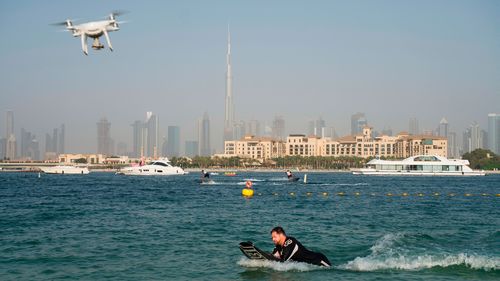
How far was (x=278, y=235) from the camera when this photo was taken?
20266mm

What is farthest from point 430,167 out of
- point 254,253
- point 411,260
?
point 254,253

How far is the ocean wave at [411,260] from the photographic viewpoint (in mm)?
22188

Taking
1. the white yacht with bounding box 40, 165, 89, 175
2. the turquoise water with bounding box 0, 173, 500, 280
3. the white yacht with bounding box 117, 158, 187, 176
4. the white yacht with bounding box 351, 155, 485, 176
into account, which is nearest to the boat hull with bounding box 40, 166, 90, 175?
the white yacht with bounding box 40, 165, 89, 175

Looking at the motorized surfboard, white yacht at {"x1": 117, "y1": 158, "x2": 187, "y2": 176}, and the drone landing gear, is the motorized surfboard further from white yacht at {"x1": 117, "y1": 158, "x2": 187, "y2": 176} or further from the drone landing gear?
white yacht at {"x1": 117, "y1": 158, "x2": 187, "y2": 176}

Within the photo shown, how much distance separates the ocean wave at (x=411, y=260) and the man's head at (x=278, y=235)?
103 inches

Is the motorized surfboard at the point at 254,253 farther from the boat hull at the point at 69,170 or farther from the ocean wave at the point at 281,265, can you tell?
the boat hull at the point at 69,170

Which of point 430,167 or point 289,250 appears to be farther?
point 430,167

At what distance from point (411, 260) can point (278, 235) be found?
5.77m

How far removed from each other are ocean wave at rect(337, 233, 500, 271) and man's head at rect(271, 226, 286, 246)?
103 inches

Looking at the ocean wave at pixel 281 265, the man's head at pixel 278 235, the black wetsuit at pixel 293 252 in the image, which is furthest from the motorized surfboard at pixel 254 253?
the man's head at pixel 278 235

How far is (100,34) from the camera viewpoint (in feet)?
78.8

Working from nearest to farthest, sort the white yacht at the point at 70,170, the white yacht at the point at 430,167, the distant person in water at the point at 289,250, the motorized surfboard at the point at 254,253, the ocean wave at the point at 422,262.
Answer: the distant person in water at the point at 289,250, the motorized surfboard at the point at 254,253, the ocean wave at the point at 422,262, the white yacht at the point at 430,167, the white yacht at the point at 70,170

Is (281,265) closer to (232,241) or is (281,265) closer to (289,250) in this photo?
(289,250)

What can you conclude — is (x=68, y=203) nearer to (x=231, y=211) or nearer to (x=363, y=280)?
(x=231, y=211)
